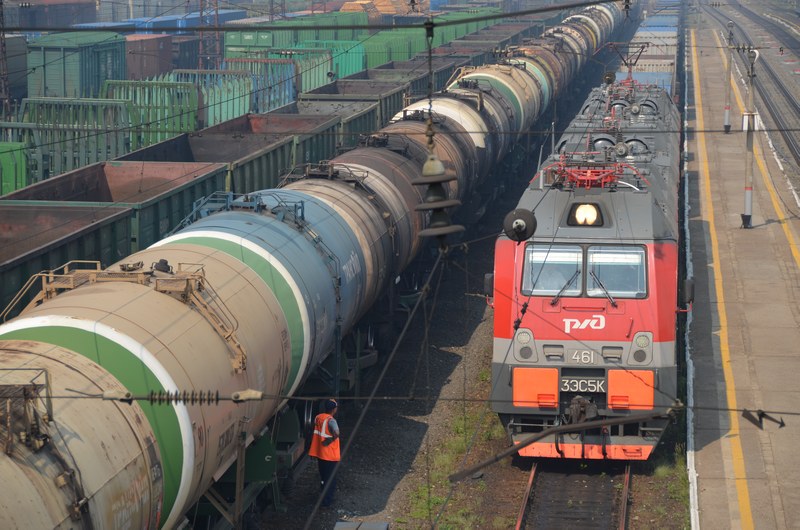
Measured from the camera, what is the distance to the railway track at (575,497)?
1483 centimetres

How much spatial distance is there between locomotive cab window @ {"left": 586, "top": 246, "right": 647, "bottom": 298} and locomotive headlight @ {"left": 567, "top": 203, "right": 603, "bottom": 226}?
50 cm

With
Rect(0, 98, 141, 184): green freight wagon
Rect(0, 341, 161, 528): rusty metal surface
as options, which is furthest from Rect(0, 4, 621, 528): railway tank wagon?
Rect(0, 98, 141, 184): green freight wagon

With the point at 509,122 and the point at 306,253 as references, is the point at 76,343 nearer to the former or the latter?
the point at 306,253

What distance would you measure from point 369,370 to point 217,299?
8.75 metres

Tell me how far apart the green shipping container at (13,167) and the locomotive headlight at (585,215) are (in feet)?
47.3

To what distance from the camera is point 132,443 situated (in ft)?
31.6

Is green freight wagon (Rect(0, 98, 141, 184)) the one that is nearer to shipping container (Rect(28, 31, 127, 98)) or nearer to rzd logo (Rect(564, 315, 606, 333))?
rzd logo (Rect(564, 315, 606, 333))

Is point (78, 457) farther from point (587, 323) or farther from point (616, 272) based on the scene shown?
point (616, 272)

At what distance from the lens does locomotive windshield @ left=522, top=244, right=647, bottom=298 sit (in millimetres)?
15688

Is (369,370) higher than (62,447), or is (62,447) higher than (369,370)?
(62,447)

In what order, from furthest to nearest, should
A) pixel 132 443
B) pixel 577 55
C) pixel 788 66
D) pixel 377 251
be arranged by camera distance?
pixel 788 66 < pixel 577 55 < pixel 377 251 < pixel 132 443

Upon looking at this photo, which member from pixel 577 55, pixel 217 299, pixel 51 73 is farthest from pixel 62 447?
pixel 577 55

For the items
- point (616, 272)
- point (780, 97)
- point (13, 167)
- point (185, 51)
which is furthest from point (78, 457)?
point (780, 97)

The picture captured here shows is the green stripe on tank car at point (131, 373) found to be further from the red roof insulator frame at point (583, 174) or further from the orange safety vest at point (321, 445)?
the red roof insulator frame at point (583, 174)
